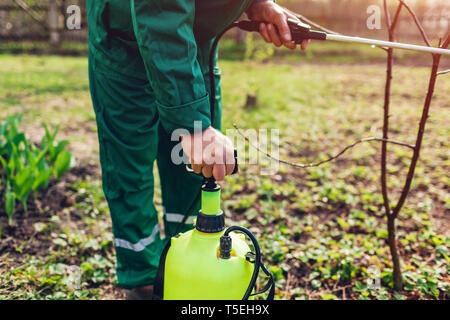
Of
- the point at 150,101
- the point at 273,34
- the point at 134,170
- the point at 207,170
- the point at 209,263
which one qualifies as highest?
the point at 273,34

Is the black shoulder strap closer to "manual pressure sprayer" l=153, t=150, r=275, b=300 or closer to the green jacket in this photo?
"manual pressure sprayer" l=153, t=150, r=275, b=300

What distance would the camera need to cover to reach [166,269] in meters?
1.25

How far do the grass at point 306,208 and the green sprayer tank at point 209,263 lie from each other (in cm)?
75

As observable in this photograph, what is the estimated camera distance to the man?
106cm

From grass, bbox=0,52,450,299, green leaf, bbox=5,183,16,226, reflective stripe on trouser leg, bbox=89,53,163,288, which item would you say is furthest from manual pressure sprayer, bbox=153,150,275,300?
green leaf, bbox=5,183,16,226

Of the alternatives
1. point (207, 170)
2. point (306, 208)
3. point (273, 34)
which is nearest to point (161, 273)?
point (207, 170)

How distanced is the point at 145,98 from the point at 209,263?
698 millimetres

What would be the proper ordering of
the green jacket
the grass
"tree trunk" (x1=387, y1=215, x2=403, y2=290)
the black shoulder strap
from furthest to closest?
the grass → "tree trunk" (x1=387, y1=215, x2=403, y2=290) → the black shoulder strap → the green jacket

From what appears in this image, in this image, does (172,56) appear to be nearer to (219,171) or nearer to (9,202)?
(219,171)

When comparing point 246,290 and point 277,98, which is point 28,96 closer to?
point 277,98

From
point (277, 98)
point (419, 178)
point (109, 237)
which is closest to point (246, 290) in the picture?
point (109, 237)

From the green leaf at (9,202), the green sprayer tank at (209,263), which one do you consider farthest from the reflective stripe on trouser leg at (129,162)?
the green leaf at (9,202)

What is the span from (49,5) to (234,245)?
10506 millimetres

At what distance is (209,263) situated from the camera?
3.82ft
